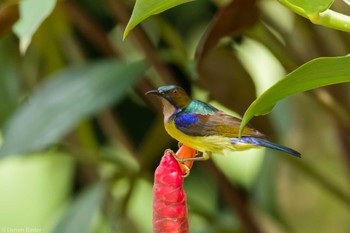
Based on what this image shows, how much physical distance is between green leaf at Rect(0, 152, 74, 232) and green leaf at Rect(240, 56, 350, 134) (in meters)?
0.95

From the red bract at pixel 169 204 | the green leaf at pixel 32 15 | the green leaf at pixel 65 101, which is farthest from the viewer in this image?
the green leaf at pixel 65 101

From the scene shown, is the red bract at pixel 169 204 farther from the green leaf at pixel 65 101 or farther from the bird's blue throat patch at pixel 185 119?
the green leaf at pixel 65 101

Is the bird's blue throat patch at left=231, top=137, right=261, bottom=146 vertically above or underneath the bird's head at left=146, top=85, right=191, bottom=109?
underneath

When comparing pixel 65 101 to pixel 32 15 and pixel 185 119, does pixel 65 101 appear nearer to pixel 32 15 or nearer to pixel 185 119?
pixel 32 15

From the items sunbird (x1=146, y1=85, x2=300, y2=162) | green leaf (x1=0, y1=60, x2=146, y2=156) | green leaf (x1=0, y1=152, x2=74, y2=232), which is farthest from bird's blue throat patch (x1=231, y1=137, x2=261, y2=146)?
green leaf (x1=0, y1=152, x2=74, y2=232)

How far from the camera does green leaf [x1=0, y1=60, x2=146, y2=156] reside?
1.01m

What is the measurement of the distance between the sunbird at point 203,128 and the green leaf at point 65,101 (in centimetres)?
55

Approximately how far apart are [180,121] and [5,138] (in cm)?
64

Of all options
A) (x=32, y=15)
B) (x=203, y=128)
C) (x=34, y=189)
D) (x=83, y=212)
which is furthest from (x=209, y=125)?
(x=34, y=189)

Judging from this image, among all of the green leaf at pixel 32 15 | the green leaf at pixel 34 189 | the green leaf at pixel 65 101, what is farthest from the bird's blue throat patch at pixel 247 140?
the green leaf at pixel 34 189

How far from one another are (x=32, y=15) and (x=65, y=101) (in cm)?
39

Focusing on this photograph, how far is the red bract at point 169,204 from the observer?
16.0 inches

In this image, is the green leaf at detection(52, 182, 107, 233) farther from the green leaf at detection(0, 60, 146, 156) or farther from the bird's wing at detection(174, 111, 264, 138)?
the bird's wing at detection(174, 111, 264, 138)

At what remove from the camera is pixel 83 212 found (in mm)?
1057
